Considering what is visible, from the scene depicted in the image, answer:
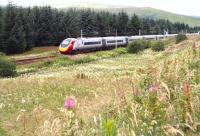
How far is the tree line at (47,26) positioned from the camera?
322 ft

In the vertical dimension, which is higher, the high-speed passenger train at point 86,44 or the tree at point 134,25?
the high-speed passenger train at point 86,44

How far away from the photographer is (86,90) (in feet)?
58.3

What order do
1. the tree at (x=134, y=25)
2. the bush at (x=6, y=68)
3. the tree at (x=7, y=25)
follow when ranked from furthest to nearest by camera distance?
the tree at (x=134, y=25)
the tree at (x=7, y=25)
the bush at (x=6, y=68)

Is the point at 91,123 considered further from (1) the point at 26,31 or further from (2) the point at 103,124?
(1) the point at 26,31

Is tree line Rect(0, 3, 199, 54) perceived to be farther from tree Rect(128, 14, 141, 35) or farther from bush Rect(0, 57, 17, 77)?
bush Rect(0, 57, 17, 77)

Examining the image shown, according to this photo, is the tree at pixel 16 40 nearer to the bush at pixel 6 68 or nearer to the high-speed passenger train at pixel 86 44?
the high-speed passenger train at pixel 86 44

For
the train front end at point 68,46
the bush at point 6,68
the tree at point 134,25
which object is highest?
the bush at point 6,68

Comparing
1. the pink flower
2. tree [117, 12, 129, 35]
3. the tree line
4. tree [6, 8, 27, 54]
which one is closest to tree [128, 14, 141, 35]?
the tree line

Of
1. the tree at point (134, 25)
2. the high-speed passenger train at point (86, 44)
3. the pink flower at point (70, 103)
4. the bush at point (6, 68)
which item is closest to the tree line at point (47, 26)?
the tree at point (134, 25)

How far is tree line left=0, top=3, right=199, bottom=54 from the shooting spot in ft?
322

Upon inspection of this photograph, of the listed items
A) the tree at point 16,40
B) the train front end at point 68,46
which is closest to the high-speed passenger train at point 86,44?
the train front end at point 68,46

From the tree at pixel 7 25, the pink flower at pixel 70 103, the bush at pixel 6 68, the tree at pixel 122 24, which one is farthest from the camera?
the tree at pixel 122 24

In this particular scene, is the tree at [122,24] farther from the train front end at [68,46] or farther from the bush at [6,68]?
the bush at [6,68]

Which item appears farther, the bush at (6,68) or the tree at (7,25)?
the tree at (7,25)
